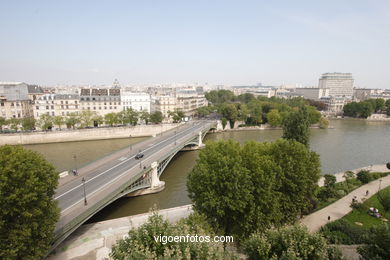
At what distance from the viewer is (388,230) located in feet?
31.6

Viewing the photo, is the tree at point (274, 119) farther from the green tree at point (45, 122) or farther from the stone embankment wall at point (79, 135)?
the green tree at point (45, 122)

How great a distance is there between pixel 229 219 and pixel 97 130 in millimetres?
42306

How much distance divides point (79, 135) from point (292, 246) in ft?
160

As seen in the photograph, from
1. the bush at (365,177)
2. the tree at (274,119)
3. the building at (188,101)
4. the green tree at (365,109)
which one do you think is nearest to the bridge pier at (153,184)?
the bush at (365,177)

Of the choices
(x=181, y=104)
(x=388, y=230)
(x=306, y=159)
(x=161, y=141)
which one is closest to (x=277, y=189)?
(x=306, y=159)

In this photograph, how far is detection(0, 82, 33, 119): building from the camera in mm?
54062

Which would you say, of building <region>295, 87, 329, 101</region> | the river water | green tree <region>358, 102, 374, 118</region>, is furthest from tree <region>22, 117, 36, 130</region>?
building <region>295, 87, 329, 101</region>

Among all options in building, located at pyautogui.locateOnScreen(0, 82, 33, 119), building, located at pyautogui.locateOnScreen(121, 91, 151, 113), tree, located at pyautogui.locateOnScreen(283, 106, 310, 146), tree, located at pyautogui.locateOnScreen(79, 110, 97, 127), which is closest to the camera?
tree, located at pyautogui.locateOnScreen(283, 106, 310, 146)

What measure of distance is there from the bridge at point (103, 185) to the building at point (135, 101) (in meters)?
35.2

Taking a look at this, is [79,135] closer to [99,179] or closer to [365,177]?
[99,179]

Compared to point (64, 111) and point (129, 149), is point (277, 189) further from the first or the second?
point (64, 111)

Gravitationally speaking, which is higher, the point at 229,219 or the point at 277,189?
the point at 277,189

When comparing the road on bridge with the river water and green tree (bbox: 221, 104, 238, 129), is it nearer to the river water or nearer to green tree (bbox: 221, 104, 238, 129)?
the river water

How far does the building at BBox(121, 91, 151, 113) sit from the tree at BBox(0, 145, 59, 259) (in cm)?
5259
